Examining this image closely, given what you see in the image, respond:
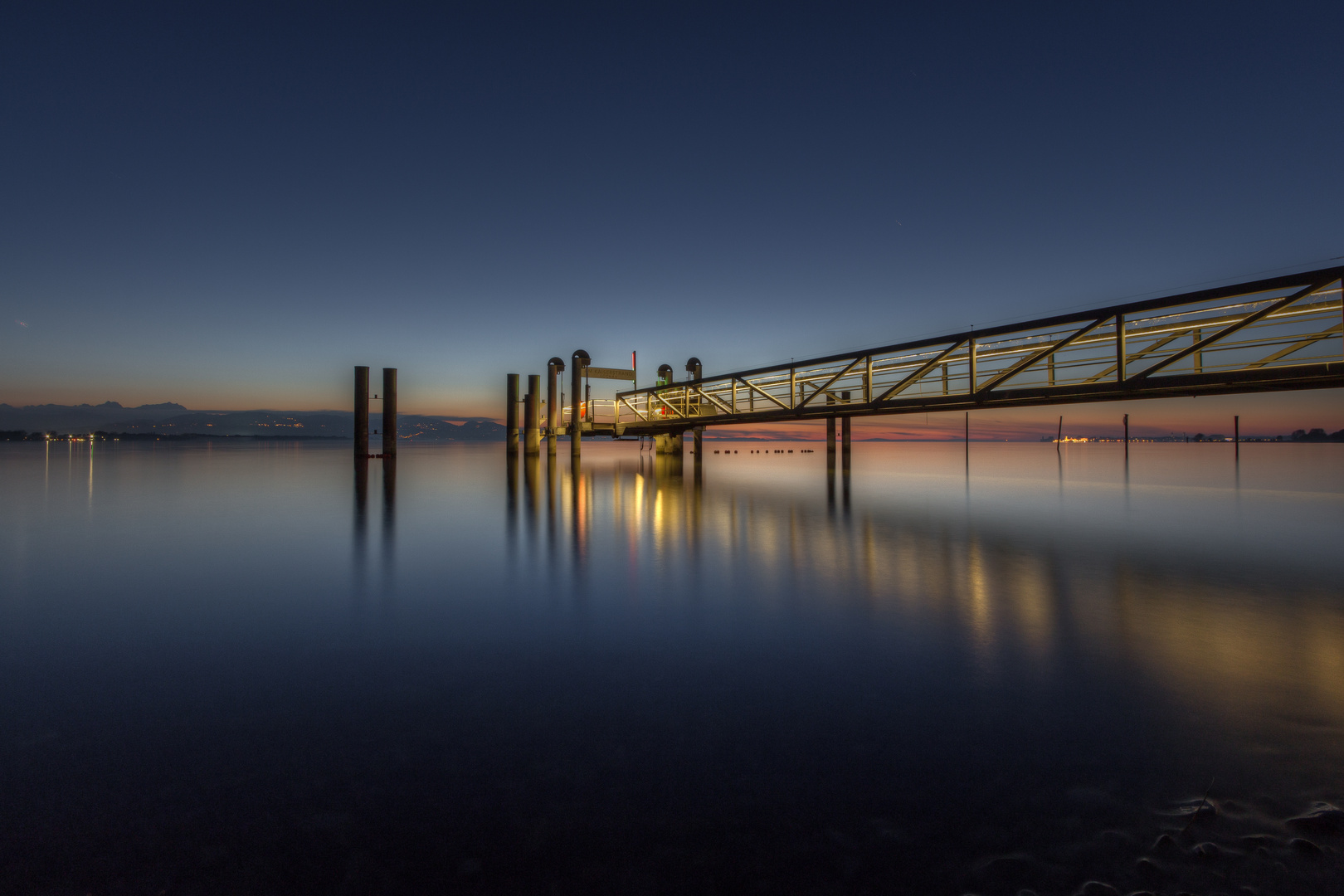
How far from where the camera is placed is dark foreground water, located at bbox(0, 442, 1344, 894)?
225 centimetres

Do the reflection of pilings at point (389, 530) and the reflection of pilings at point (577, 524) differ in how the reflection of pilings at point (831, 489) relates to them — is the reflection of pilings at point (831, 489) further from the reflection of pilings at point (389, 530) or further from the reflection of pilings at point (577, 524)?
the reflection of pilings at point (389, 530)

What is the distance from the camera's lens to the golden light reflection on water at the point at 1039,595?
4.12 m

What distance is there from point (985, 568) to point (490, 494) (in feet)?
45.6

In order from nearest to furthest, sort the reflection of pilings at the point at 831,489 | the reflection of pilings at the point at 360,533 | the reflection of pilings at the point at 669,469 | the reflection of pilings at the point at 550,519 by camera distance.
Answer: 1. the reflection of pilings at the point at 360,533
2. the reflection of pilings at the point at 550,519
3. the reflection of pilings at the point at 831,489
4. the reflection of pilings at the point at 669,469

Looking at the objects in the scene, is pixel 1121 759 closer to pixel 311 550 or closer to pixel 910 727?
pixel 910 727

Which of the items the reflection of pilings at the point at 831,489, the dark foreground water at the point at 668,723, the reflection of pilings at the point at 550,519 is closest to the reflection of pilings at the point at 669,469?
the reflection of pilings at the point at 550,519

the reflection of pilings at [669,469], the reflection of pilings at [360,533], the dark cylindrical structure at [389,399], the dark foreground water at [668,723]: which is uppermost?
the dark cylindrical structure at [389,399]

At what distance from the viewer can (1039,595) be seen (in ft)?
20.7

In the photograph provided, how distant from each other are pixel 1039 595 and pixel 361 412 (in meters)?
32.3

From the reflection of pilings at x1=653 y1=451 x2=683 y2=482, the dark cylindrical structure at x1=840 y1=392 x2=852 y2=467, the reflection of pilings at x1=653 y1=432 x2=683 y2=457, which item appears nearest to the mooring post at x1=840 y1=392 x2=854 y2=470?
the dark cylindrical structure at x1=840 y1=392 x2=852 y2=467

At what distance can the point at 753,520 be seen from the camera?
1199 centimetres

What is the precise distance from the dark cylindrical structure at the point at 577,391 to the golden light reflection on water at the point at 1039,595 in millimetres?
19930

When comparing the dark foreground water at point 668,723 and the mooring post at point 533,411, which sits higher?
the mooring post at point 533,411

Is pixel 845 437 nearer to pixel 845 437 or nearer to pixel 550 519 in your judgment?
pixel 845 437
